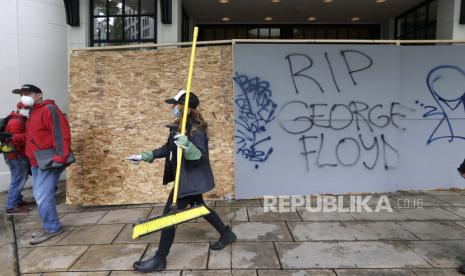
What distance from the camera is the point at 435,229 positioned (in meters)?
4.74

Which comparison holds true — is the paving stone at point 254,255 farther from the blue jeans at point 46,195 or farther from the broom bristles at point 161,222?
the blue jeans at point 46,195

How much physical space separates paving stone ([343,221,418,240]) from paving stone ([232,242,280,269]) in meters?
1.15

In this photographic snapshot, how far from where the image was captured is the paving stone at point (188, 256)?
3.79m

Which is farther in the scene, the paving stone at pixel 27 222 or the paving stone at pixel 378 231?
the paving stone at pixel 27 222

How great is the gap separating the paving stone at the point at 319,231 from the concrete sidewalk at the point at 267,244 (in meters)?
0.01

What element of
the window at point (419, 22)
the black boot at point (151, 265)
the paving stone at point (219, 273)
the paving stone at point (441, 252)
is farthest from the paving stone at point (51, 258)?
the window at point (419, 22)

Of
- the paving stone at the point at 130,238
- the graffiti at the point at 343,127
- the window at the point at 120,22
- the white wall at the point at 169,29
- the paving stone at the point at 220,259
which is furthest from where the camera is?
the window at the point at 120,22

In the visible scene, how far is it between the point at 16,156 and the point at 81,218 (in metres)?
1.48

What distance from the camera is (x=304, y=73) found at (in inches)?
239

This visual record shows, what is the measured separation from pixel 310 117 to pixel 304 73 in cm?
71

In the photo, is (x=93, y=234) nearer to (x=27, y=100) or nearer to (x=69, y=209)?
(x=69, y=209)

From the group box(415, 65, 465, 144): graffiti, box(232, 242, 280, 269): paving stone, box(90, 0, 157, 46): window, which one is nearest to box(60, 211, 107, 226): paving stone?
box(232, 242, 280, 269): paving stone

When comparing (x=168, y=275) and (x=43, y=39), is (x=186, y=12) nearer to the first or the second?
(x=43, y=39)

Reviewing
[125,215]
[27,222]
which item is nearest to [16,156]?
[27,222]
